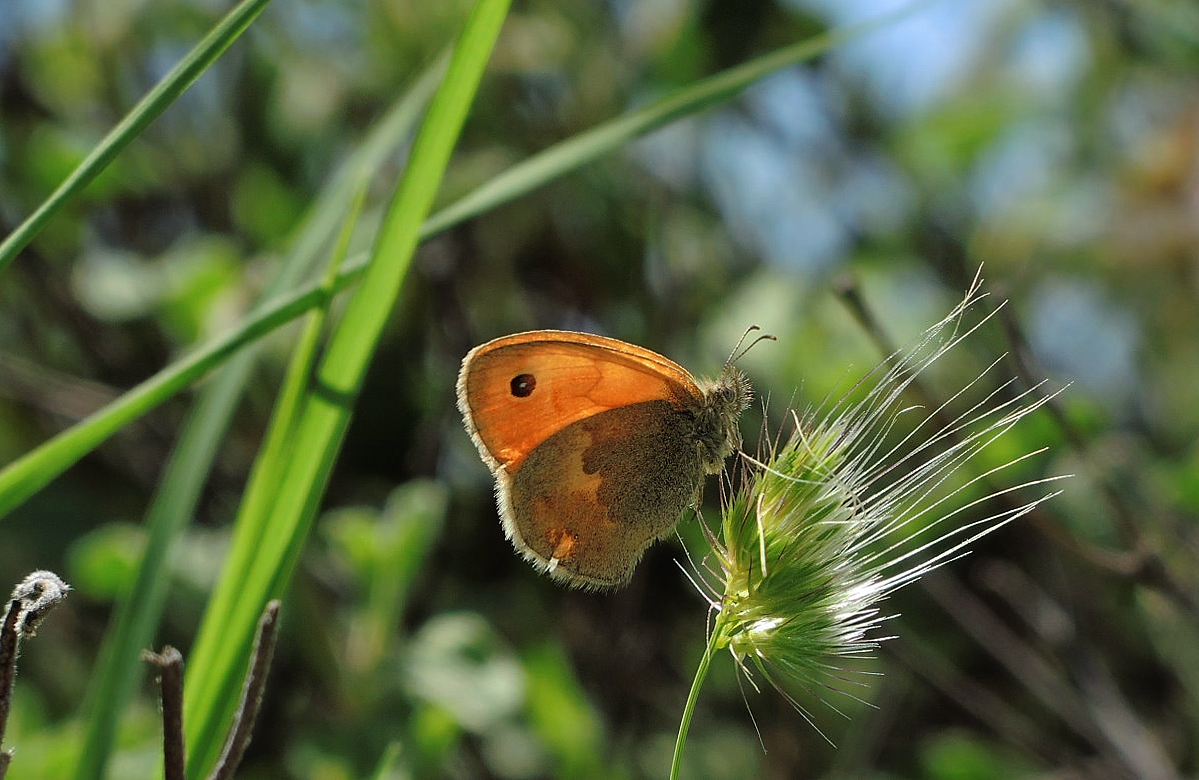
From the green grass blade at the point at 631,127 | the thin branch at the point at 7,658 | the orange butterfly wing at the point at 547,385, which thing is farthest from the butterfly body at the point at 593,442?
the thin branch at the point at 7,658

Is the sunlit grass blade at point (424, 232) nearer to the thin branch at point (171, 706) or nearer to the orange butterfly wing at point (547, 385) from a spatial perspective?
the orange butterfly wing at point (547, 385)

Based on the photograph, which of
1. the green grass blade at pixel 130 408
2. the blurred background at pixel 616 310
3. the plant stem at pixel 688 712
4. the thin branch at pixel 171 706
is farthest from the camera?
the blurred background at pixel 616 310

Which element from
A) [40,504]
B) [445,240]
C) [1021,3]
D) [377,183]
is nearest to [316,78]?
[377,183]

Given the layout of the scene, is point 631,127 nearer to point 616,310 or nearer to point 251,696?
point 251,696

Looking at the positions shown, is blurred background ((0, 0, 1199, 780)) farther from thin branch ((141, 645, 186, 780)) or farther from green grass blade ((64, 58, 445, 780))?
thin branch ((141, 645, 186, 780))

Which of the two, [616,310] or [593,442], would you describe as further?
[616,310]

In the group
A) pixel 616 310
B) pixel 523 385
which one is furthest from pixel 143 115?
pixel 616 310
